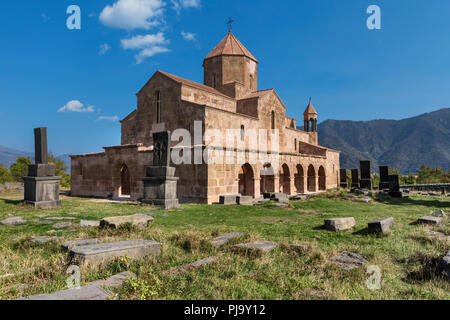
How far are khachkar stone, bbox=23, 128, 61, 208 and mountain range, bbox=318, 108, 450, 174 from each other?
439 feet

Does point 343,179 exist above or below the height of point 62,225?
above

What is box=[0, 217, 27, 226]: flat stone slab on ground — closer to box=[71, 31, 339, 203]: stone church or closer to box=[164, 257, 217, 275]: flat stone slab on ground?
box=[164, 257, 217, 275]: flat stone slab on ground

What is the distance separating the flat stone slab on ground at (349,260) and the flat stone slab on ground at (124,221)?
12.2ft

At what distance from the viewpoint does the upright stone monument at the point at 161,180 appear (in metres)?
10.6

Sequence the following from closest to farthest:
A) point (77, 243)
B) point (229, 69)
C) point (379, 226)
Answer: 1. point (77, 243)
2. point (379, 226)
3. point (229, 69)

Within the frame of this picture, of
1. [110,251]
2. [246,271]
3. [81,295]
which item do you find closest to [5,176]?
[110,251]

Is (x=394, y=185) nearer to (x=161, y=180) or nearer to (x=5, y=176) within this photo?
(x=161, y=180)

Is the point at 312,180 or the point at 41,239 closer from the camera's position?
the point at 41,239

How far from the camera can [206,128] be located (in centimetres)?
1454

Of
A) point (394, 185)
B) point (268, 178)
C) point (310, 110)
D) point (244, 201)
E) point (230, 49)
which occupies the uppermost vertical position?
point (230, 49)

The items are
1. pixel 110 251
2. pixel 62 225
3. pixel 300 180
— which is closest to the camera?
pixel 110 251

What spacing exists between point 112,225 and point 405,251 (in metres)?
5.00

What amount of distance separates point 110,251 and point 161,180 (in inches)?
288

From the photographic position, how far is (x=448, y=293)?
2.68 meters
